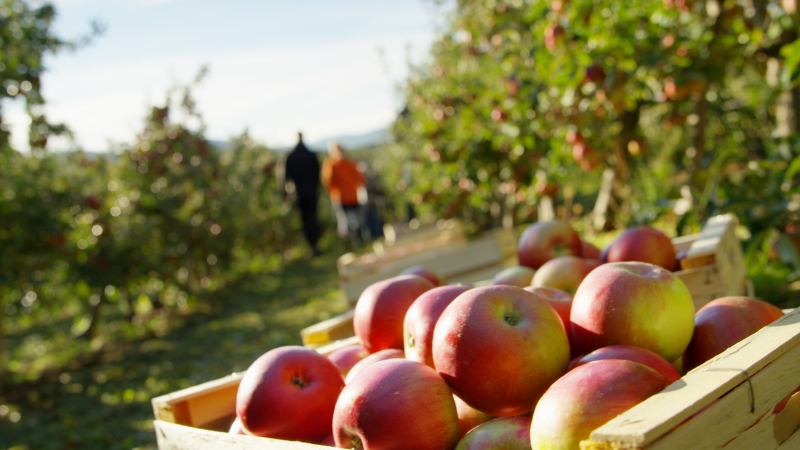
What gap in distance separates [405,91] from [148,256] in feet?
16.1

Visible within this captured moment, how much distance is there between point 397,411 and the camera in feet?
4.34

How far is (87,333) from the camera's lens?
8.66 meters

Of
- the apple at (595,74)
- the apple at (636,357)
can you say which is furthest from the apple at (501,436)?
the apple at (595,74)

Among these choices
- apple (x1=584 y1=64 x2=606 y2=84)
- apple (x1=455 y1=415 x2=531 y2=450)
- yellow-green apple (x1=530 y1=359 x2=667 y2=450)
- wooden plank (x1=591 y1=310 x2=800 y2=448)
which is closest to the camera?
wooden plank (x1=591 y1=310 x2=800 y2=448)

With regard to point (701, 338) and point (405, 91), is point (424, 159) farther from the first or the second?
point (701, 338)

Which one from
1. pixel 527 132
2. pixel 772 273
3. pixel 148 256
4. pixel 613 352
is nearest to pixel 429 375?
pixel 613 352

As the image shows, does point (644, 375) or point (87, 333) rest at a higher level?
point (644, 375)

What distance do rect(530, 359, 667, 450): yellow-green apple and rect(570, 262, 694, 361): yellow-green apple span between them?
271mm

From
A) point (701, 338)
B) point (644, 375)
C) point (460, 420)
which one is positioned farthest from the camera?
point (701, 338)

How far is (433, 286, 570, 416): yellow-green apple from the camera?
1359 millimetres

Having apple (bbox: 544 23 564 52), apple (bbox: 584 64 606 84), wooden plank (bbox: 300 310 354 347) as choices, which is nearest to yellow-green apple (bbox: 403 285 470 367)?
wooden plank (bbox: 300 310 354 347)

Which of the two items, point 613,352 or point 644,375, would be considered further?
point 613,352

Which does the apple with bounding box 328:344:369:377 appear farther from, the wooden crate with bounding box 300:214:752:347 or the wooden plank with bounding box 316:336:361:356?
the wooden crate with bounding box 300:214:752:347

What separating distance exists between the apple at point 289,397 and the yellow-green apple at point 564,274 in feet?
2.46
